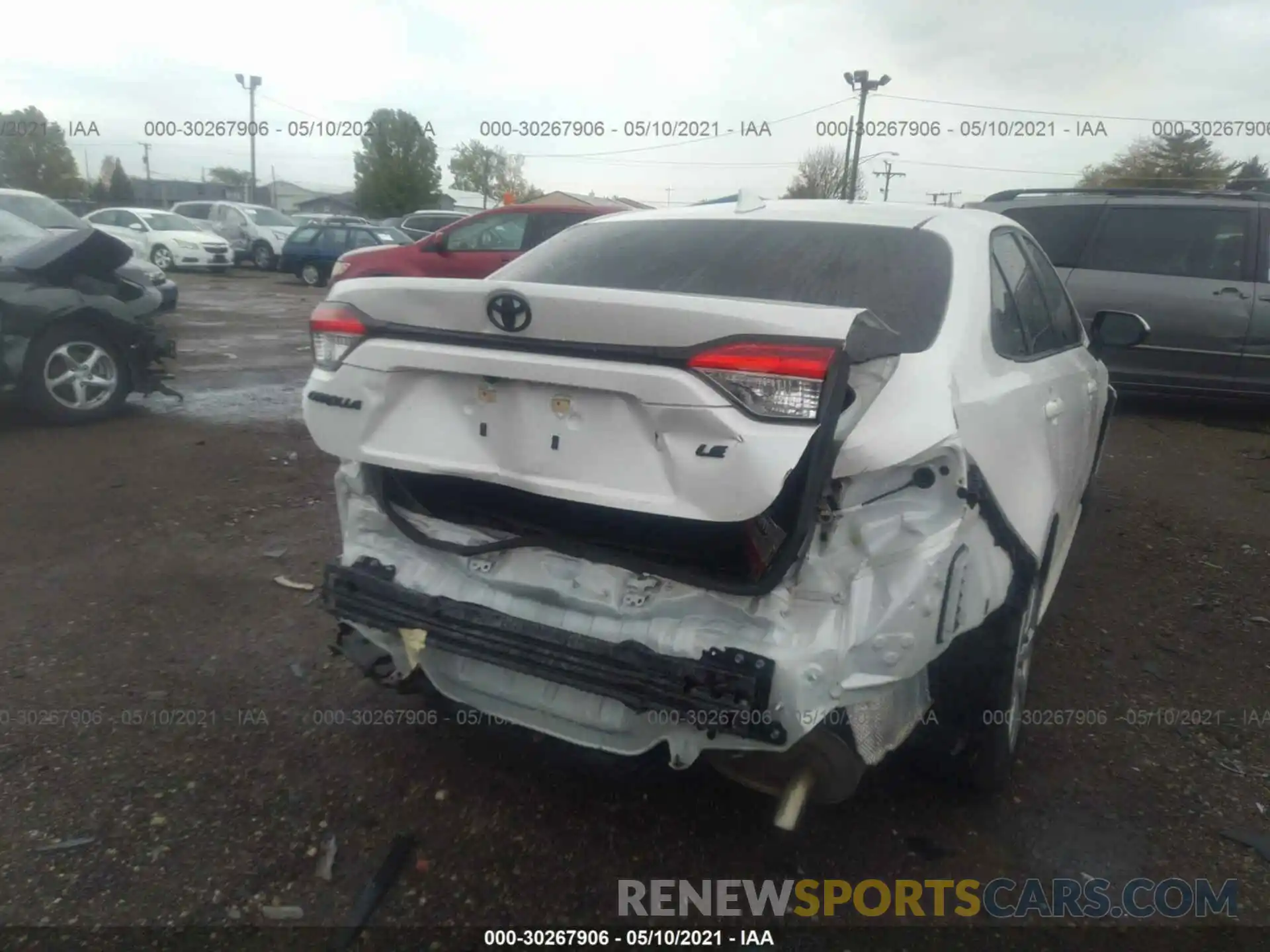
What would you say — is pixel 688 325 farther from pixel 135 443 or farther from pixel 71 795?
pixel 135 443

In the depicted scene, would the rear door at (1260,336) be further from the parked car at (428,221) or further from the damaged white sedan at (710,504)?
the parked car at (428,221)

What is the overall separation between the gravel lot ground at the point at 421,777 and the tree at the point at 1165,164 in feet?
125

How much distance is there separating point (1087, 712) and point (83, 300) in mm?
6411

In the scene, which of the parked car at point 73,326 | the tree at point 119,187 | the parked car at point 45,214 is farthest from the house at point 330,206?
the parked car at point 73,326

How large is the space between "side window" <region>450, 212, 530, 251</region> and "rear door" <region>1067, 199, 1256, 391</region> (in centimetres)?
585

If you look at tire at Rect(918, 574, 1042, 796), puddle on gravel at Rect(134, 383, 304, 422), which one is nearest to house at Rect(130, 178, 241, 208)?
puddle on gravel at Rect(134, 383, 304, 422)

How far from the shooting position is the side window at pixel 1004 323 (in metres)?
2.66

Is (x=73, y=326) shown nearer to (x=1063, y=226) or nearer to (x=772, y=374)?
(x=772, y=374)

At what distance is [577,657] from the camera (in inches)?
84.8

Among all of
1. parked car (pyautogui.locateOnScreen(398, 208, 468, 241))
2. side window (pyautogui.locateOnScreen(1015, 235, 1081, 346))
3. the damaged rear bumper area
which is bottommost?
the damaged rear bumper area

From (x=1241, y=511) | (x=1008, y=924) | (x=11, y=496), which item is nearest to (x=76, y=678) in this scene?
(x=11, y=496)

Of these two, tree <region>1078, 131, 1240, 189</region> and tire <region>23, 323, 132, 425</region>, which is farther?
tree <region>1078, 131, 1240, 189</region>

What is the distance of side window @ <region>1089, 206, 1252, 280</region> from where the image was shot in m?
7.37

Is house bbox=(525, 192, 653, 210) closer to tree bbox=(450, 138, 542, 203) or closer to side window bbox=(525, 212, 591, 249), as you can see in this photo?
side window bbox=(525, 212, 591, 249)
